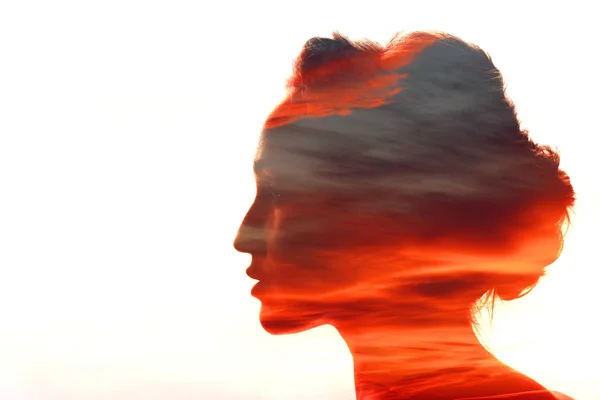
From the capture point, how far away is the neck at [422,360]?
1.90 meters

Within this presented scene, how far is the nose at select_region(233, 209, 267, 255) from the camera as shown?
6.55 ft

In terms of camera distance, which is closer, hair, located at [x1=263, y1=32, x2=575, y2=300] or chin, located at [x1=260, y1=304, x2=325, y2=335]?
hair, located at [x1=263, y1=32, x2=575, y2=300]

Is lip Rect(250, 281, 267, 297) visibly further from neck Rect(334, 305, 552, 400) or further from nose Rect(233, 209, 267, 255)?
neck Rect(334, 305, 552, 400)

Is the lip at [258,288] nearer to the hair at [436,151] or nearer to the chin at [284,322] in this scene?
the chin at [284,322]

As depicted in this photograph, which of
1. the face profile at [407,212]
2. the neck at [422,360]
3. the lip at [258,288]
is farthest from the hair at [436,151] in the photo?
the lip at [258,288]

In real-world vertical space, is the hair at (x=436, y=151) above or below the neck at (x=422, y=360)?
above

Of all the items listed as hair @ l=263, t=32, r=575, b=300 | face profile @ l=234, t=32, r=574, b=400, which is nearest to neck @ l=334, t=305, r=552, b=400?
face profile @ l=234, t=32, r=574, b=400

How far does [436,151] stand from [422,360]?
1.79 feet

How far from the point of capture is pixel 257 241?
6.57 ft

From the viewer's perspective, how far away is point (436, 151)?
1885 mm

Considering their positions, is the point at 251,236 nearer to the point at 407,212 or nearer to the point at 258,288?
the point at 258,288

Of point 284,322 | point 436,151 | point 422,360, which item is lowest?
point 422,360

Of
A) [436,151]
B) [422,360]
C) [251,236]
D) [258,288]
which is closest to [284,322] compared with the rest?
[258,288]

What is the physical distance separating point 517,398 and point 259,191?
850 millimetres
